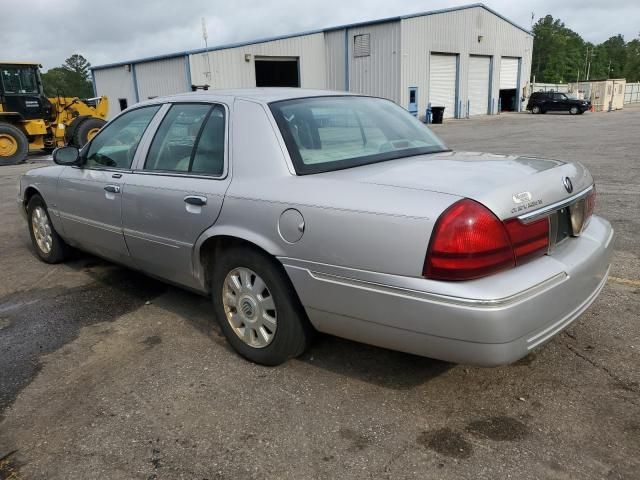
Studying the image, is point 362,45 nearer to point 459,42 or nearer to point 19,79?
point 459,42

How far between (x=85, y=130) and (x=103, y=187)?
44.8ft

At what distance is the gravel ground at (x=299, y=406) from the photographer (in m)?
2.41

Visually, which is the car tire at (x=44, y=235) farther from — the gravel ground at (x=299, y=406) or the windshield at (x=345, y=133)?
the windshield at (x=345, y=133)

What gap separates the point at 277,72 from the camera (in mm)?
33281

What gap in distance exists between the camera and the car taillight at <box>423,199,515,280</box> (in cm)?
232

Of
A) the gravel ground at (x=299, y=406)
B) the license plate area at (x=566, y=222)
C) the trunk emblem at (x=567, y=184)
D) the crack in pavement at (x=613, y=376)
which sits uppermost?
the trunk emblem at (x=567, y=184)

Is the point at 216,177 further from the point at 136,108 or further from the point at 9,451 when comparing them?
the point at 9,451

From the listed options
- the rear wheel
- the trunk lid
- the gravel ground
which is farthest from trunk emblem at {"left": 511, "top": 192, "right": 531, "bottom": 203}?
the rear wheel

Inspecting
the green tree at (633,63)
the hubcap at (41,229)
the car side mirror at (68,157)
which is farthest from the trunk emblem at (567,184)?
the green tree at (633,63)

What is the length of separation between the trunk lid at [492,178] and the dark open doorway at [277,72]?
95.4 feet

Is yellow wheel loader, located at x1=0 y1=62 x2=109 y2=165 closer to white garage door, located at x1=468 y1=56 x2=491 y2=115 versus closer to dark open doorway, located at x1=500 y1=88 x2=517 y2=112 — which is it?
white garage door, located at x1=468 y1=56 x2=491 y2=115

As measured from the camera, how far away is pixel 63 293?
4.68 metres

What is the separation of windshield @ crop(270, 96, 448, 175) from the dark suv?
3688 cm

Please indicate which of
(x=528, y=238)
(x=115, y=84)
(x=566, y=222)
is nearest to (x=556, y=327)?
(x=528, y=238)
